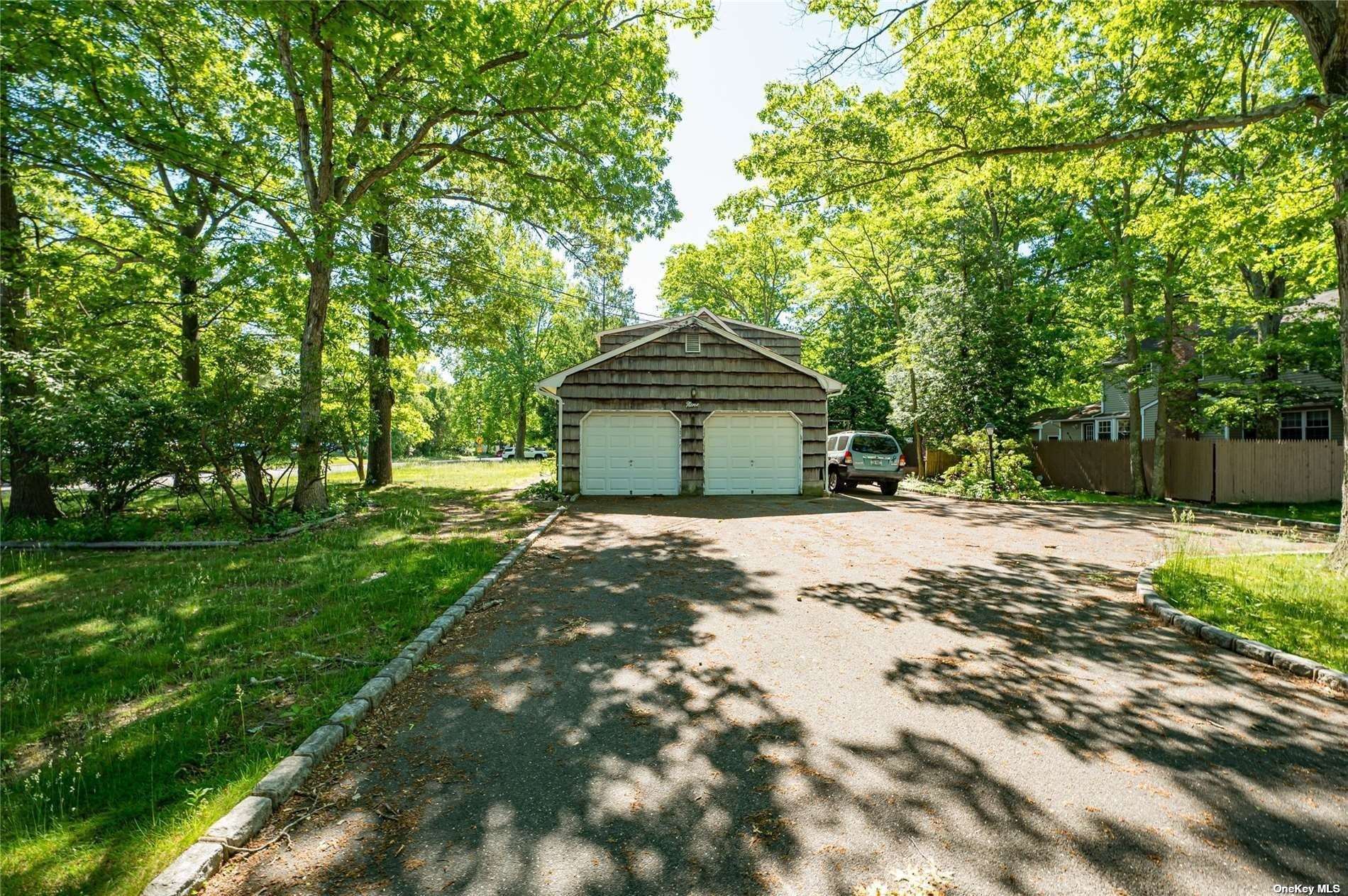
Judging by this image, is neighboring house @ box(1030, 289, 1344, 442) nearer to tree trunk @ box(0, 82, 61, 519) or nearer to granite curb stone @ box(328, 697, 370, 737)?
granite curb stone @ box(328, 697, 370, 737)

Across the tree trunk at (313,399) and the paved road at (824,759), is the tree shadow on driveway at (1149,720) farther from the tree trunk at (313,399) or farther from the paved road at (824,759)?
the tree trunk at (313,399)

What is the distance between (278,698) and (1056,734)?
15.6 ft

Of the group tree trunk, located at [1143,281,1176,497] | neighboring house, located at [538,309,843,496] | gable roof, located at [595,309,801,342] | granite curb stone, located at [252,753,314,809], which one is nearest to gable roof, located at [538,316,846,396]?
neighboring house, located at [538,309,843,496]

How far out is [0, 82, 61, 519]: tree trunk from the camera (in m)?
8.09

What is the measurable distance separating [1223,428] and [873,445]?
12.0 meters

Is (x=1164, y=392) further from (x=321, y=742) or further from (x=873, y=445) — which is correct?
(x=321, y=742)

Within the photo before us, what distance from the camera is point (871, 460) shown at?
15.5 meters

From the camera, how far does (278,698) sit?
11.6 feet

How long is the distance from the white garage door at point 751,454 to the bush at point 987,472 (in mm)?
5405

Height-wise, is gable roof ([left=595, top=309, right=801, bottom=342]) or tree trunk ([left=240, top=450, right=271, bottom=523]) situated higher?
gable roof ([left=595, top=309, right=801, bottom=342])

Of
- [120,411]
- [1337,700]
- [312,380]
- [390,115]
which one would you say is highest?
[390,115]

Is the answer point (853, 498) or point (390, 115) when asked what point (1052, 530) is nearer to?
point (853, 498)

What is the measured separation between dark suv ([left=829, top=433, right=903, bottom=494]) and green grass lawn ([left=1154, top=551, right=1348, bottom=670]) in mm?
8489

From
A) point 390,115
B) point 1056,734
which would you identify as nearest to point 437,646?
point 1056,734
